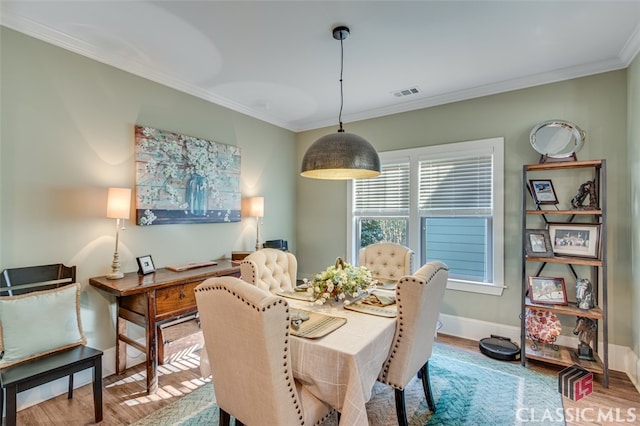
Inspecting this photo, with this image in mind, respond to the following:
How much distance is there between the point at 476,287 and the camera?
351cm

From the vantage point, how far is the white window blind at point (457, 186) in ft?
11.5

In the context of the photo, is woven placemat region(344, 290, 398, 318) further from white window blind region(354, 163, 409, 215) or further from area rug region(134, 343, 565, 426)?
white window blind region(354, 163, 409, 215)

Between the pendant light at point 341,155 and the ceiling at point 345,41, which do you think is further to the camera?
the ceiling at point 345,41

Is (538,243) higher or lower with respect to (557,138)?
lower

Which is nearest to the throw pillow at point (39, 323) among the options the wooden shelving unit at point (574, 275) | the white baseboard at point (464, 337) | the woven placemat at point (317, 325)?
the white baseboard at point (464, 337)

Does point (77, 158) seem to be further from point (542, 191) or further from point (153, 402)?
point (542, 191)

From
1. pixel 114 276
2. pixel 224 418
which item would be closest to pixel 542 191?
pixel 224 418

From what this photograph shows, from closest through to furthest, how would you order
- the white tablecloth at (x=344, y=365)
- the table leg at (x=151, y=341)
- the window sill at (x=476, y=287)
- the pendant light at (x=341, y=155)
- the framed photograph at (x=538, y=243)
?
the white tablecloth at (x=344, y=365)
the pendant light at (x=341, y=155)
the table leg at (x=151, y=341)
the framed photograph at (x=538, y=243)
the window sill at (x=476, y=287)

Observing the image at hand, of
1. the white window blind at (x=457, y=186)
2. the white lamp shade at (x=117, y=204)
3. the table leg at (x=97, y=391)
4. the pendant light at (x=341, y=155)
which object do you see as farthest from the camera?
the white window blind at (x=457, y=186)

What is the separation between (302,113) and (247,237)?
1874 mm

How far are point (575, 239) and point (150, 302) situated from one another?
3.76 metres

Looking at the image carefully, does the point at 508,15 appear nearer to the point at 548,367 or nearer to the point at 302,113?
the point at 302,113

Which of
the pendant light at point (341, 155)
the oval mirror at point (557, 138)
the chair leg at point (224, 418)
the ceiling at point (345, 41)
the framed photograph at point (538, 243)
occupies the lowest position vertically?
the chair leg at point (224, 418)

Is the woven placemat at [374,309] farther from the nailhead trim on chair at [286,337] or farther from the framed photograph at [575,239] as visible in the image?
the framed photograph at [575,239]
